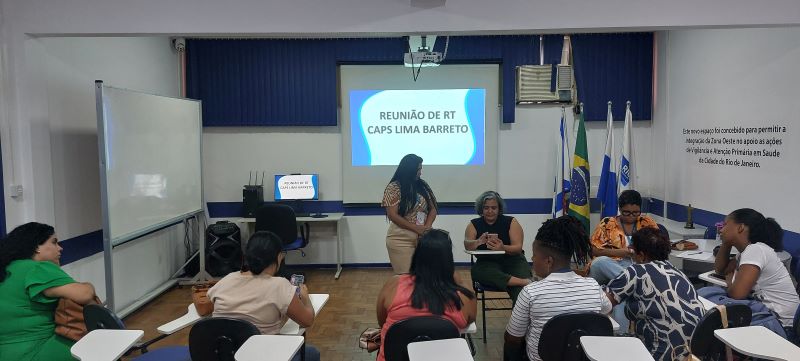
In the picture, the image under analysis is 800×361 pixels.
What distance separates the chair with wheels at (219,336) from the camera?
206 centimetres

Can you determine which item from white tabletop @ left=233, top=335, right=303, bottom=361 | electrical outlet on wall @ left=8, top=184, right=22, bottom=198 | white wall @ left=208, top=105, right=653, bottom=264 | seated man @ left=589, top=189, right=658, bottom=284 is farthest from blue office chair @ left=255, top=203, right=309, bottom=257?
white tabletop @ left=233, top=335, right=303, bottom=361

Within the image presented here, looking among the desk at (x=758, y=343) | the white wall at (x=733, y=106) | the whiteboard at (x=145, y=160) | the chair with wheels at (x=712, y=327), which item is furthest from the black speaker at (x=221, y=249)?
the white wall at (x=733, y=106)

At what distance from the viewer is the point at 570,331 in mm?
2096

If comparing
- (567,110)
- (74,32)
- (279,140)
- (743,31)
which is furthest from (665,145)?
(74,32)

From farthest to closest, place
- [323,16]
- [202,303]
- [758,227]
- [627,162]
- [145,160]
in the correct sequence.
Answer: [627,162] → [145,160] → [323,16] → [758,227] → [202,303]

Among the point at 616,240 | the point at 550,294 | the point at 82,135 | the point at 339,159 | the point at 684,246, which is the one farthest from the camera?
the point at 339,159

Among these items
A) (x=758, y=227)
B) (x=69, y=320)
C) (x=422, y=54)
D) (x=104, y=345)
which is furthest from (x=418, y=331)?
(x=422, y=54)

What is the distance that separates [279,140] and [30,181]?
298 cm

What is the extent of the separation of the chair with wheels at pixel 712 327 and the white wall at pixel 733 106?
83.1 inches

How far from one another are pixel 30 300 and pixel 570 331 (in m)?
2.38

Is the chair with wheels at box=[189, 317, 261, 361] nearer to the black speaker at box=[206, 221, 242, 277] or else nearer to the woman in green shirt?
the woman in green shirt

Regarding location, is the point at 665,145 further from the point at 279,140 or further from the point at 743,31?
the point at 279,140

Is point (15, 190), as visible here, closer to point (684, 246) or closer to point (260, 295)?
point (260, 295)

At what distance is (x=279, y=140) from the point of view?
6.14 m
